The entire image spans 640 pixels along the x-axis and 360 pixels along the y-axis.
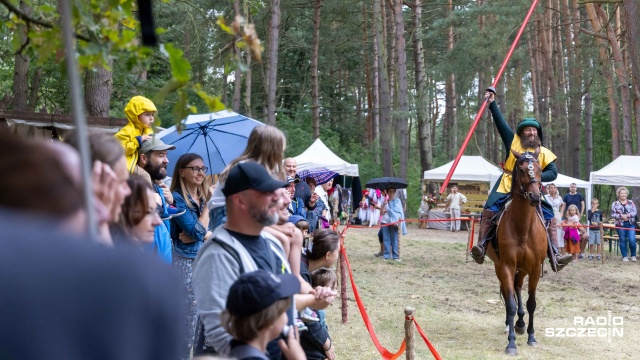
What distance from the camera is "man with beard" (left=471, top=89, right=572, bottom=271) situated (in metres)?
10.6

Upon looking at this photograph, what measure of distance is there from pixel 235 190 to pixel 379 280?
1276cm

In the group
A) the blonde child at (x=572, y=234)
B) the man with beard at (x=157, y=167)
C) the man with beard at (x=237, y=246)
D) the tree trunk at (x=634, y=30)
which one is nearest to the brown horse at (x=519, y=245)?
the tree trunk at (x=634, y=30)

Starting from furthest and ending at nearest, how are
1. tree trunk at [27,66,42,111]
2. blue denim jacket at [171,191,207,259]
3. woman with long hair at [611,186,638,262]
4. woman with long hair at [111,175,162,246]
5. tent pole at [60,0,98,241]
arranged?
woman with long hair at [611,186,638,262] → tree trunk at [27,66,42,111] → blue denim jacket at [171,191,207,259] → woman with long hair at [111,175,162,246] → tent pole at [60,0,98,241]

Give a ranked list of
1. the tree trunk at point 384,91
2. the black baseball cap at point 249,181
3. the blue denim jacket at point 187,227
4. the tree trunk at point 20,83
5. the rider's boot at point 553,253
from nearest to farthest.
Answer: the black baseball cap at point 249,181
the blue denim jacket at point 187,227
the rider's boot at point 553,253
the tree trunk at point 20,83
the tree trunk at point 384,91

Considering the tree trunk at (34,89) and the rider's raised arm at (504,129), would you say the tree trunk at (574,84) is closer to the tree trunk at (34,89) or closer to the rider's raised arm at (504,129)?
the tree trunk at (34,89)

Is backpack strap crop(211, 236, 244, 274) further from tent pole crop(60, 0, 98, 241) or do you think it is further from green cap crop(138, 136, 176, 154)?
green cap crop(138, 136, 176, 154)

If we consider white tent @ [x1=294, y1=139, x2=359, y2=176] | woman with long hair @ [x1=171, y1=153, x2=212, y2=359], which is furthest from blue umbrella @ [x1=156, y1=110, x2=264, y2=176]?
white tent @ [x1=294, y1=139, x2=359, y2=176]

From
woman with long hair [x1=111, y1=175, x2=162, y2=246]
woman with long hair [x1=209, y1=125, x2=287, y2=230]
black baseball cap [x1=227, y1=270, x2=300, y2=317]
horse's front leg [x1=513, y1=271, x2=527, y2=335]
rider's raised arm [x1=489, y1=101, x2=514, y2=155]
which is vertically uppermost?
rider's raised arm [x1=489, y1=101, x2=514, y2=155]

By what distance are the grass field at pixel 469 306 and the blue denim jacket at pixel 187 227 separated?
10.7 feet

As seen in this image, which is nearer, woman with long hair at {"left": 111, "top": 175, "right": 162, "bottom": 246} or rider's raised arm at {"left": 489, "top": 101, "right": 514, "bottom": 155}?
woman with long hair at {"left": 111, "top": 175, "right": 162, "bottom": 246}

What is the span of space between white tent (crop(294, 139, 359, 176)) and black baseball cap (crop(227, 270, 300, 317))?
80.7ft

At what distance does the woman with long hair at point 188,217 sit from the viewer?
6.14 meters

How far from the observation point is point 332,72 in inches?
1875

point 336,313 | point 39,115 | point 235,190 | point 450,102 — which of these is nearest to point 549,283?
point 336,313
